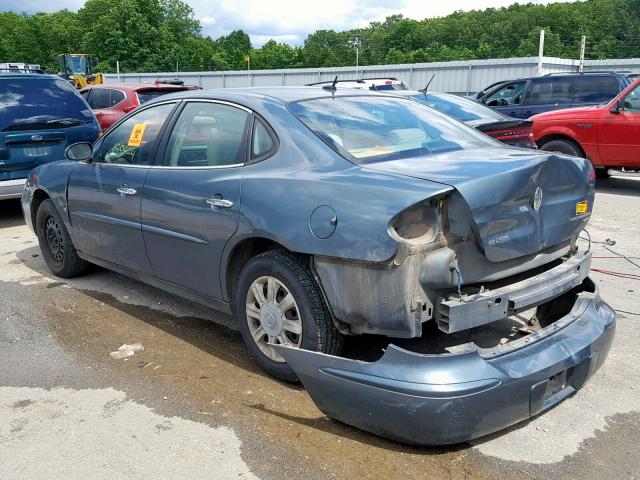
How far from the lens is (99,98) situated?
12.8 meters

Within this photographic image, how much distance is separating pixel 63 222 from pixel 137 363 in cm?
198

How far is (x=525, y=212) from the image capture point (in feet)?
9.90

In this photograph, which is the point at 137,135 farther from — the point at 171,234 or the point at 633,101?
the point at 633,101

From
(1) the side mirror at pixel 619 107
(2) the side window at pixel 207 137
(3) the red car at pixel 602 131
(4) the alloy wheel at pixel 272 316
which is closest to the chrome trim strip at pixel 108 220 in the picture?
(2) the side window at pixel 207 137

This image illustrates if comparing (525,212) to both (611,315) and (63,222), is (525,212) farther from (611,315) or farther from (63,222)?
(63,222)

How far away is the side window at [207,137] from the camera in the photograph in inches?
148

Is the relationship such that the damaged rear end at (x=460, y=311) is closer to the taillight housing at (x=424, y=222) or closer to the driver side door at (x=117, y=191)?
the taillight housing at (x=424, y=222)

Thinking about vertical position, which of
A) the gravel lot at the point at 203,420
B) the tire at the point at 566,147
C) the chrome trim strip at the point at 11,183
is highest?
the tire at the point at 566,147

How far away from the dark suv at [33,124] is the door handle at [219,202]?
16.1ft

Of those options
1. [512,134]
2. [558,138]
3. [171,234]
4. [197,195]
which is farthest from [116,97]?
[197,195]

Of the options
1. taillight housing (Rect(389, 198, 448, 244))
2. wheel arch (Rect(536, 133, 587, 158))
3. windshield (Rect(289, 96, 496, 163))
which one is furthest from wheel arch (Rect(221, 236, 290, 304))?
wheel arch (Rect(536, 133, 587, 158))

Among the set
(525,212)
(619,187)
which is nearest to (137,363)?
(525,212)

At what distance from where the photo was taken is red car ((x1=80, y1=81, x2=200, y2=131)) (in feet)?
39.3

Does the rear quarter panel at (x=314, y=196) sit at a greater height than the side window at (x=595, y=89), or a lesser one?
lesser
